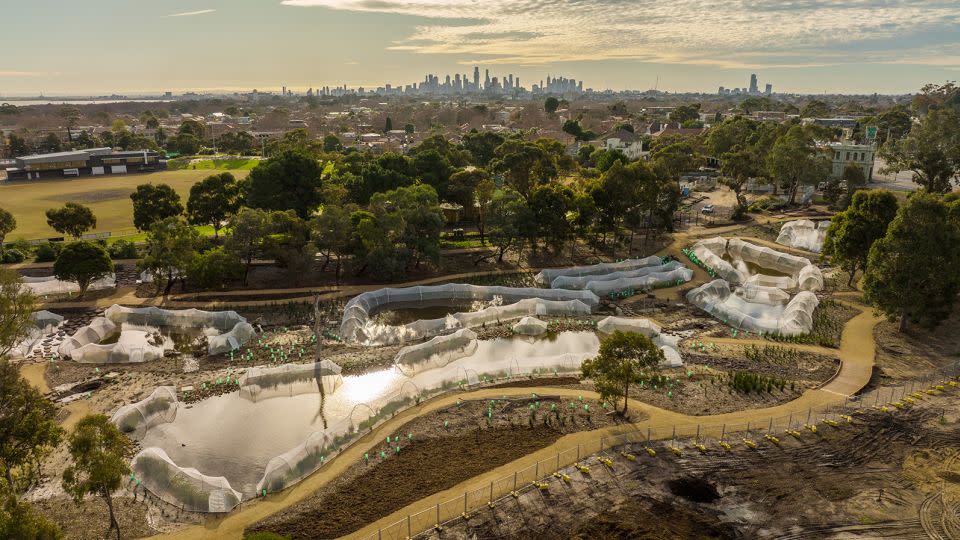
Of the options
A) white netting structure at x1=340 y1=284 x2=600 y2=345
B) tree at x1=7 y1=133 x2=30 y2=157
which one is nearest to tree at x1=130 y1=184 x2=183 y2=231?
white netting structure at x1=340 y1=284 x2=600 y2=345

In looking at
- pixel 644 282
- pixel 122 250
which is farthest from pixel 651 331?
pixel 122 250

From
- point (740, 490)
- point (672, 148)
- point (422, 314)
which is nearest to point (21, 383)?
point (422, 314)

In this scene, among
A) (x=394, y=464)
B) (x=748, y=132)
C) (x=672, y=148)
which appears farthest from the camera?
(x=748, y=132)

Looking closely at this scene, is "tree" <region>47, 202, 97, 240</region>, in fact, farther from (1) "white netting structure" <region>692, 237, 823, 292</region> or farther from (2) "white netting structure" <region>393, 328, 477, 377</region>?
(1) "white netting structure" <region>692, 237, 823, 292</region>

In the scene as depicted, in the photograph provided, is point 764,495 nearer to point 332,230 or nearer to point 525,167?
point 332,230

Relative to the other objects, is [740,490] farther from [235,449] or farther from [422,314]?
[422,314]

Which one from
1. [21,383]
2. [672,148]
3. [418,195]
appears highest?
[672,148]

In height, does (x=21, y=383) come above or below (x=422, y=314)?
above
